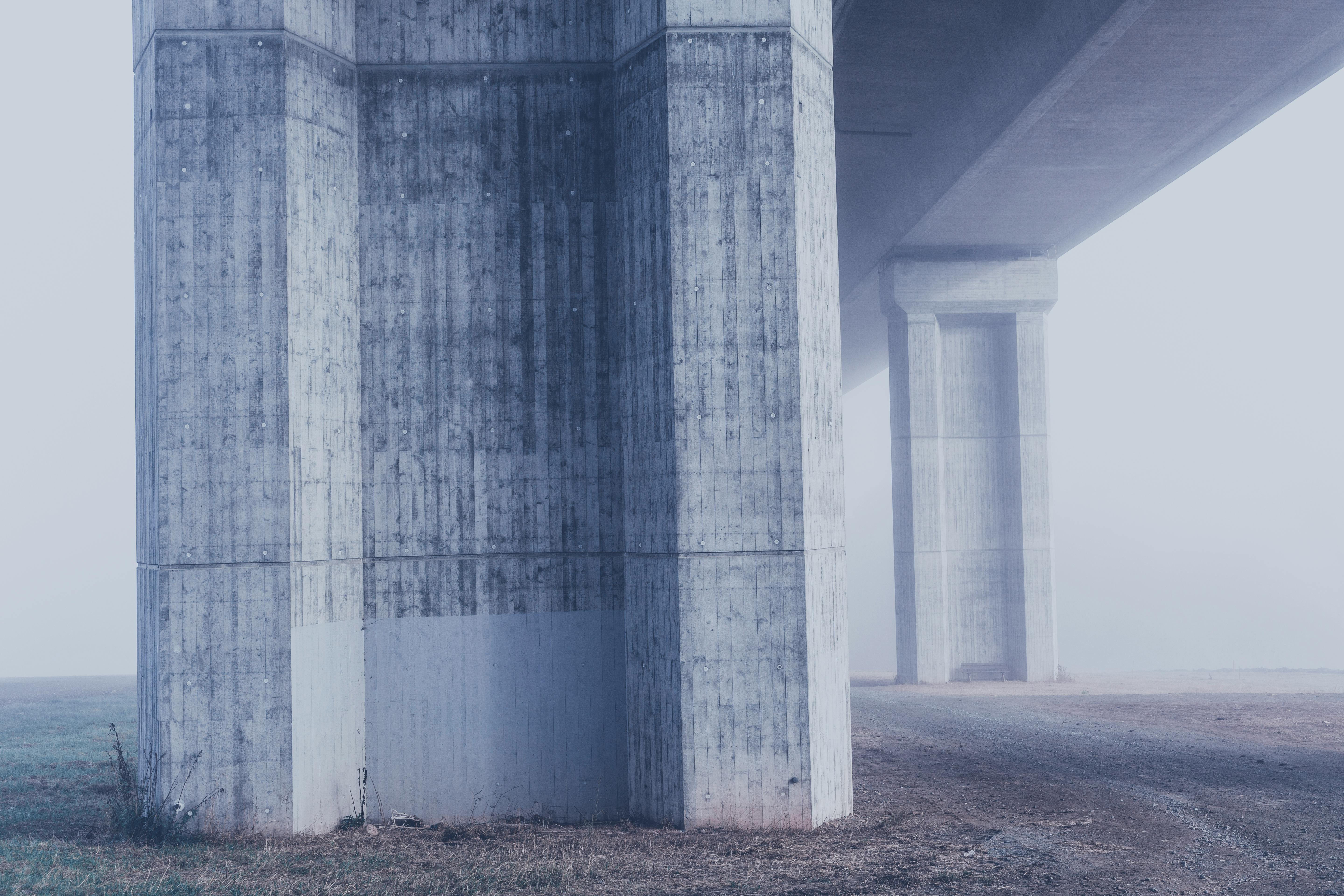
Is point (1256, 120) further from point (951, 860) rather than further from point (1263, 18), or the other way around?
point (951, 860)

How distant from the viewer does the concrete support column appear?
1120cm

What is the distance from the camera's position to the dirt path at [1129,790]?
9695 mm

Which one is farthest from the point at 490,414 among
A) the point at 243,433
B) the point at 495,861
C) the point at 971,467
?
the point at 971,467

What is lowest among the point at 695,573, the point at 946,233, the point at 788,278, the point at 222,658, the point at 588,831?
the point at 588,831

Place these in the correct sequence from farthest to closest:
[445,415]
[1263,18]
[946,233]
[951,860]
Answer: [946,233] < [1263,18] < [445,415] < [951,860]

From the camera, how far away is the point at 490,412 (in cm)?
1248

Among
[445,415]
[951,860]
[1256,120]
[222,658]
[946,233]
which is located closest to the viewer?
[951,860]

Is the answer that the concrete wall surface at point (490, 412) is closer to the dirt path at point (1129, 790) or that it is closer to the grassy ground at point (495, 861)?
the grassy ground at point (495, 861)

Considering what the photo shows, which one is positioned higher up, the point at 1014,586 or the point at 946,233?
the point at 946,233

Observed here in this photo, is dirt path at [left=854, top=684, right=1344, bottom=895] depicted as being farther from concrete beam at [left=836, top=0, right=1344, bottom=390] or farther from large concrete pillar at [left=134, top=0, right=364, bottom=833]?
concrete beam at [left=836, top=0, right=1344, bottom=390]

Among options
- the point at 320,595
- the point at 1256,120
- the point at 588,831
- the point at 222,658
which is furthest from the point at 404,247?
the point at 1256,120

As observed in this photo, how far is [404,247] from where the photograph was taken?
12531 mm

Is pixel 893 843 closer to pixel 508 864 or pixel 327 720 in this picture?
pixel 508 864

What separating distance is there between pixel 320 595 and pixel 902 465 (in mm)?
22602
